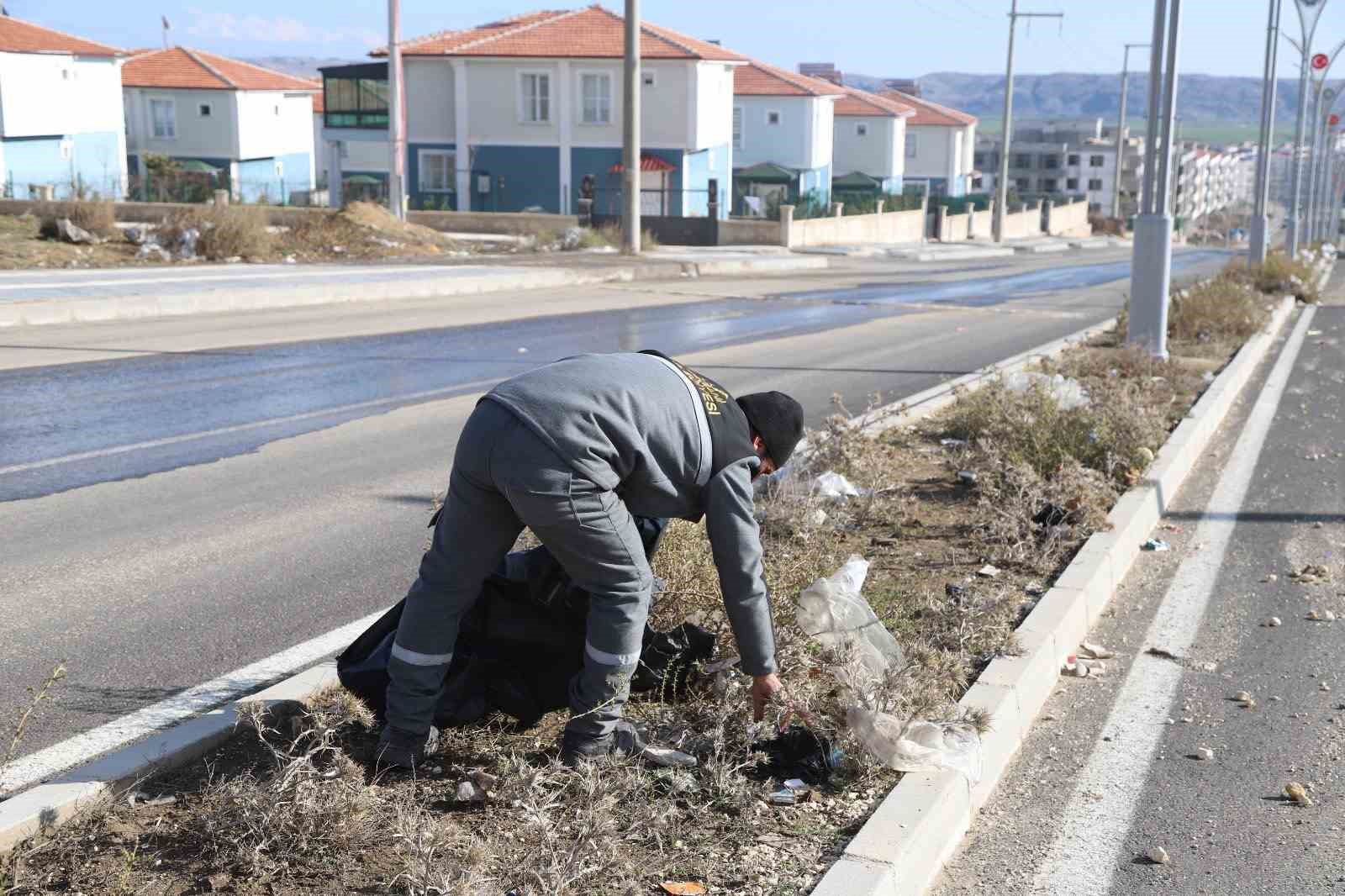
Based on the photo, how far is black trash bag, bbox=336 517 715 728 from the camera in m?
4.36

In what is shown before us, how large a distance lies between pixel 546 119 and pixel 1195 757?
47.5m

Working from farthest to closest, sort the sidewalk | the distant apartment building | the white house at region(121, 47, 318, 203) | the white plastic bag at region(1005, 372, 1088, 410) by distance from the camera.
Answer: the distant apartment building, the white house at region(121, 47, 318, 203), the sidewalk, the white plastic bag at region(1005, 372, 1088, 410)

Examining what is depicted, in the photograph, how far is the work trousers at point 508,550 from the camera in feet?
12.2

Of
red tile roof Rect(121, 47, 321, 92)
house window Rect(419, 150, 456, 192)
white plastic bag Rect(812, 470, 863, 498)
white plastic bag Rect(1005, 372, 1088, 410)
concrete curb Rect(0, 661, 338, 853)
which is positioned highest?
red tile roof Rect(121, 47, 321, 92)

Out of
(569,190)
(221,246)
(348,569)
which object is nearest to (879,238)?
(569,190)

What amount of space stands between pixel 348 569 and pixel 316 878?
3.19 meters

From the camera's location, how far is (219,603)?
5918mm

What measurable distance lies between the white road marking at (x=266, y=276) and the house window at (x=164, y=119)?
41.1m

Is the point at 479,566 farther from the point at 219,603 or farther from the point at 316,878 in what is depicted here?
the point at 219,603

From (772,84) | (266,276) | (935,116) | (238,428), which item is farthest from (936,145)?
(238,428)

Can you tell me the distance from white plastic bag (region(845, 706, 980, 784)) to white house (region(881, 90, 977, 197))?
288 ft

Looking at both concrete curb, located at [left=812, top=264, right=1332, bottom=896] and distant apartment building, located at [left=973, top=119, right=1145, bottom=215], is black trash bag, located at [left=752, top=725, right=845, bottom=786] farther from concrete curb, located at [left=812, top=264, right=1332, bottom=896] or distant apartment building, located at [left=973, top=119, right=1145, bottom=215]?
distant apartment building, located at [left=973, top=119, right=1145, bottom=215]

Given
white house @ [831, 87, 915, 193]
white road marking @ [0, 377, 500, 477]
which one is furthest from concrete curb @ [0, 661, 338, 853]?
white house @ [831, 87, 915, 193]

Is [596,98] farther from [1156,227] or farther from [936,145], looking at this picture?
[936,145]
